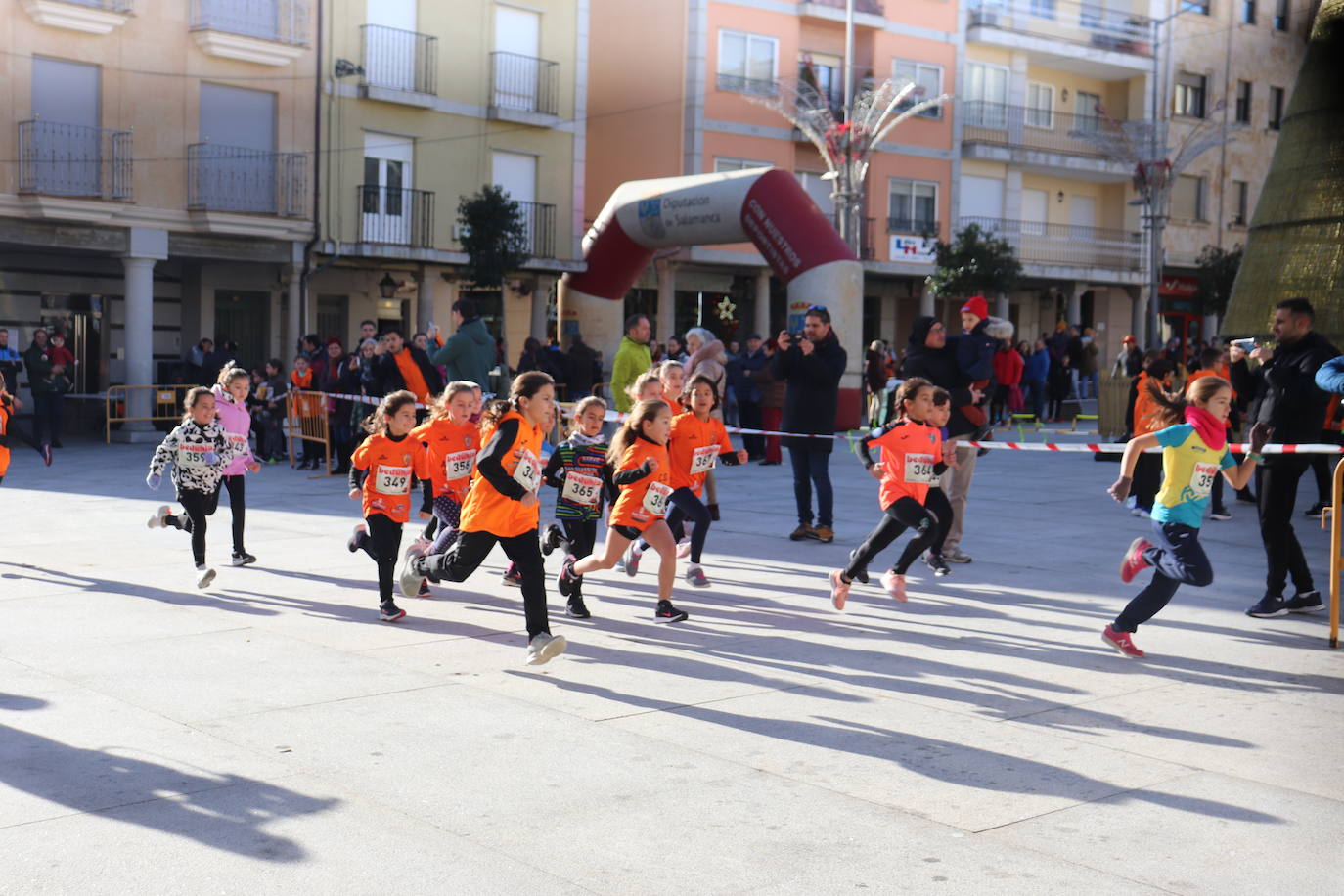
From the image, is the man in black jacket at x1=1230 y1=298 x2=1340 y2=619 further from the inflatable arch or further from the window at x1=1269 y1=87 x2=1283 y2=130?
the inflatable arch

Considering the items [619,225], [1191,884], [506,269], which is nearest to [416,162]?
[506,269]

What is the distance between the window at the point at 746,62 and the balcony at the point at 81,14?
14.7 metres

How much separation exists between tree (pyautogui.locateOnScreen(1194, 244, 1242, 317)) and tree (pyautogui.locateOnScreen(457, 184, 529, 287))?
21737 mm

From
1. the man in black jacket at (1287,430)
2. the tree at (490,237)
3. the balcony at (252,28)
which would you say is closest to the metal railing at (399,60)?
the balcony at (252,28)

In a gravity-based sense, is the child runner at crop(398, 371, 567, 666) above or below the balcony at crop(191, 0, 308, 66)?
below

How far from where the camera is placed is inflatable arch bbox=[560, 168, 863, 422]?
22359 millimetres

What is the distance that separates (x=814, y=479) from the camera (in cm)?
1122

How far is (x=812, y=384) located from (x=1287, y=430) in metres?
3.83

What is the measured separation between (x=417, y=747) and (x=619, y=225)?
20.8m

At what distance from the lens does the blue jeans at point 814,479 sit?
1125 cm

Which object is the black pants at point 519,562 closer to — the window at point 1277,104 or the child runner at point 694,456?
the child runner at point 694,456

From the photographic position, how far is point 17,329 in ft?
87.4

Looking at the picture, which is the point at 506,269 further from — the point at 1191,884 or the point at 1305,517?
the point at 1191,884

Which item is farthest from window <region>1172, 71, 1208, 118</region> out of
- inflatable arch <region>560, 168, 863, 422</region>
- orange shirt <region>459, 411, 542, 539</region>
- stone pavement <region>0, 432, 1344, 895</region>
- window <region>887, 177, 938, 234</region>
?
orange shirt <region>459, 411, 542, 539</region>
